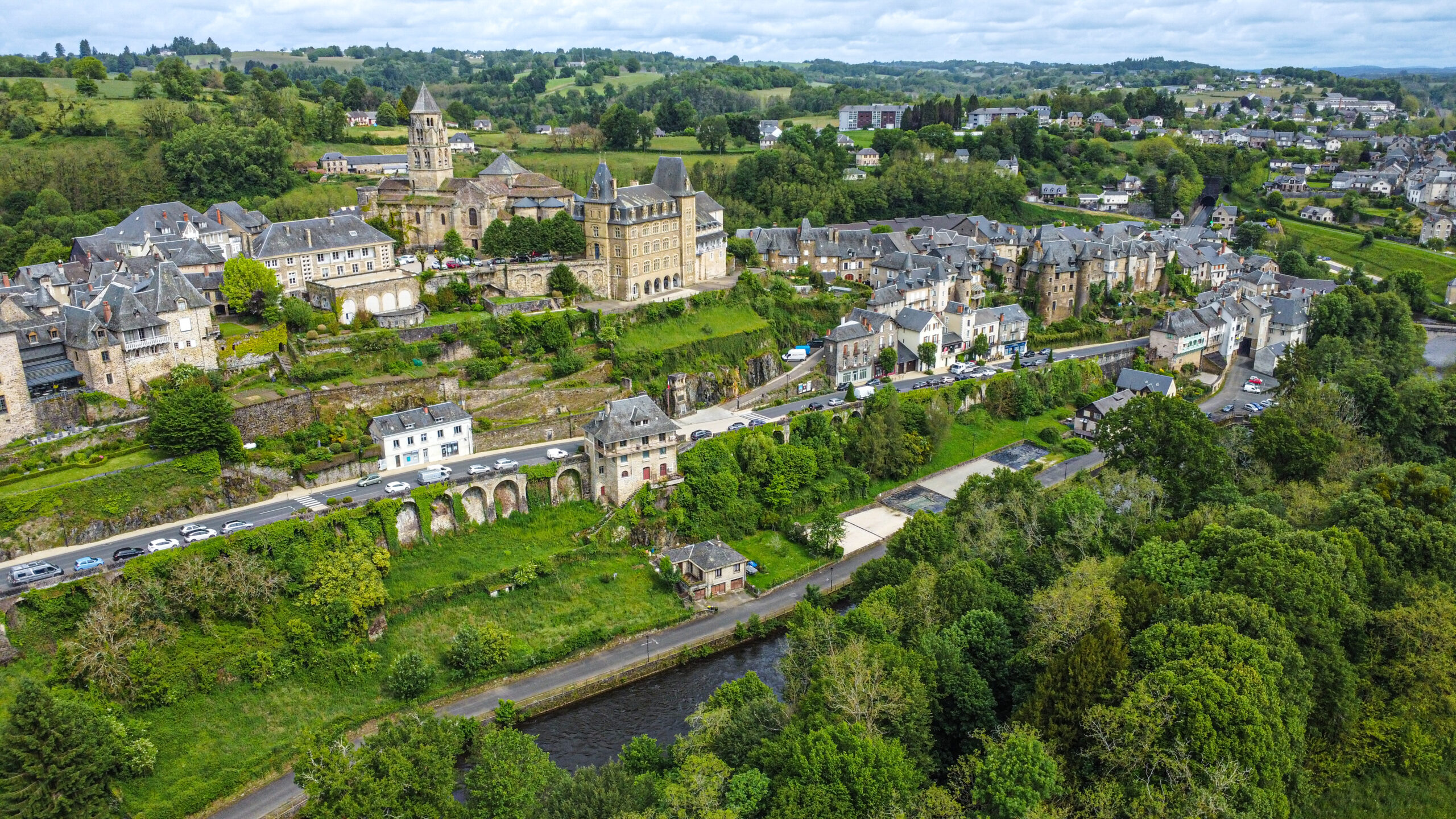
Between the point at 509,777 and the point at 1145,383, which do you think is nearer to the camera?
the point at 509,777

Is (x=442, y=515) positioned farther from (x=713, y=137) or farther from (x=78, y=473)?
(x=713, y=137)

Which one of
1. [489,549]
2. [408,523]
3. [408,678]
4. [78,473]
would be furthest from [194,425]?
[408,678]

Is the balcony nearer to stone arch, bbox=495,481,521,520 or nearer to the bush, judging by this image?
stone arch, bbox=495,481,521,520

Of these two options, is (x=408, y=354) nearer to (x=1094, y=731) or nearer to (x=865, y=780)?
(x=865, y=780)

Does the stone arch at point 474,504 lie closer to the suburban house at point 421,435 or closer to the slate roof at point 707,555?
the suburban house at point 421,435

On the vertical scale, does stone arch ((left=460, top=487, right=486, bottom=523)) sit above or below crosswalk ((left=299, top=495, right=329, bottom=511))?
below

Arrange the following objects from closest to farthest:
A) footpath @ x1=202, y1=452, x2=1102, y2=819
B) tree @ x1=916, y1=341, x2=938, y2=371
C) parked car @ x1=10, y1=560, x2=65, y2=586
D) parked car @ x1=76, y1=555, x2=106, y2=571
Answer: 1. footpath @ x1=202, y1=452, x2=1102, y2=819
2. parked car @ x1=10, y1=560, x2=65, y2=586
3. parked car @ x1=76, y1=555, x2=106, y2=571
4. tree @ x1=916, y1=341, x2=938, y2=371

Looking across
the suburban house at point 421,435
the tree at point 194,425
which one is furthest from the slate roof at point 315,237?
the tree at point 194,425

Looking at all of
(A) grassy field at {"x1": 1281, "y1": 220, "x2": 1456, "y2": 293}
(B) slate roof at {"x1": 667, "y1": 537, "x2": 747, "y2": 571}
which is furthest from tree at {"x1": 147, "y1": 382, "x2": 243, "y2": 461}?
(A) grassy field at {"x1": 1281, "y1": 220, "x2": 1456, "y2": 293}
